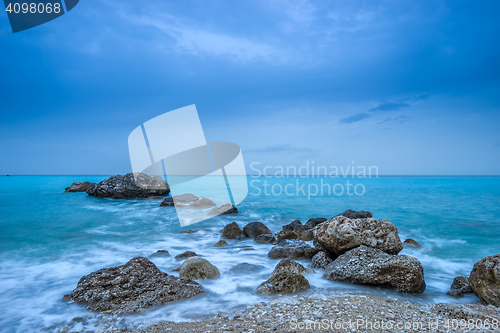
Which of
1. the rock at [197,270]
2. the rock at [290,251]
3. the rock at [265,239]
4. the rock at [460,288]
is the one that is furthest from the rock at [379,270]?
the rock at [265,239]

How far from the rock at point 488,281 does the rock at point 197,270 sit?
401cm

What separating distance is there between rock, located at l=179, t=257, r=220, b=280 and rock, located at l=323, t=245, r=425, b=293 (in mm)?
2028

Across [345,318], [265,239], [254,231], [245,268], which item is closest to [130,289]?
[245,268]

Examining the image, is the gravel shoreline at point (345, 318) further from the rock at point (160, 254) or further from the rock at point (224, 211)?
the rock at point (224, 211)

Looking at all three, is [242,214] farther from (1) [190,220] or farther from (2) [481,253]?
(2) [481,253]

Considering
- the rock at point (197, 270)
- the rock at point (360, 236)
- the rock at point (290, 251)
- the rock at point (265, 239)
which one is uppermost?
the rock at point (360, 236)

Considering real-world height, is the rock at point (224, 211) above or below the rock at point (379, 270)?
below

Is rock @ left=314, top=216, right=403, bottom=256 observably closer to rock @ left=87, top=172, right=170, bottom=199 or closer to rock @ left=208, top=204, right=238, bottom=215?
rock @ left=208, top=204, right=238, bottom=215

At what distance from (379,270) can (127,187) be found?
17.7 meters

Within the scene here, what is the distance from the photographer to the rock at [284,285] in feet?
12.4

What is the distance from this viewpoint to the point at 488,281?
11.7 ft

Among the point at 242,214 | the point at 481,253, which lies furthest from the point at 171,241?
the point at 481,253

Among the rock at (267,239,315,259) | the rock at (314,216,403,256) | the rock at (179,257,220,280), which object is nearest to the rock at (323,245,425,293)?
the rock at (314,216,403,256)

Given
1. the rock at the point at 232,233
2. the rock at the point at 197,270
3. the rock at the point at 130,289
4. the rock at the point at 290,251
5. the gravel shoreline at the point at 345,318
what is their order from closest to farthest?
the gravel shoreline at the point at 345,318 < the rock at the point at 130,289 < the rock at the point at 197,270 < the rock at the point at 290,251 < the rock at the point at 232,233
